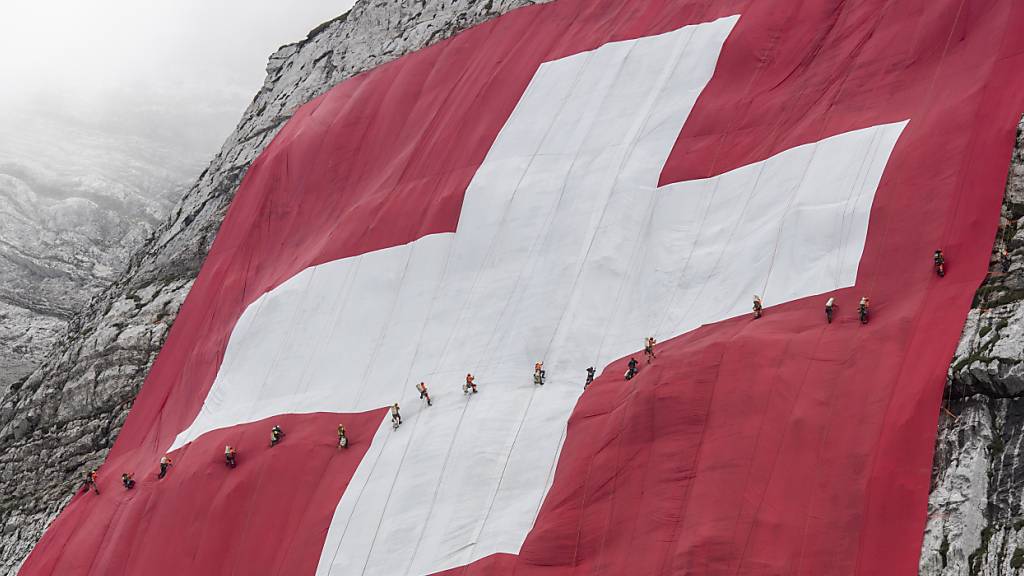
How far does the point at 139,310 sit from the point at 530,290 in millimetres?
24094

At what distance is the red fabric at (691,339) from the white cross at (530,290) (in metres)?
0.96

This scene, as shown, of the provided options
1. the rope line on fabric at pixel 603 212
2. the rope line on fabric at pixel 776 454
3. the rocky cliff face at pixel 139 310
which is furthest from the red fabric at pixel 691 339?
the rope line on fabric at pixel 603 212

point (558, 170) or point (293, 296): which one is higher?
point (558, 170)

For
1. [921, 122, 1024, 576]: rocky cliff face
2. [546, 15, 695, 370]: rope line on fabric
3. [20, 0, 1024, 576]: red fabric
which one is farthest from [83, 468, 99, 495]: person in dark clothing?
[921, 122, 1024, 576]: rocky cliff face

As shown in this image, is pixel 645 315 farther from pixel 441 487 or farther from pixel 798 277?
pixel 441 487

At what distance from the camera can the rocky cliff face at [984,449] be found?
82.2 ft

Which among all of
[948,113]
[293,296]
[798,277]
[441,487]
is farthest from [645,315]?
[293,296]

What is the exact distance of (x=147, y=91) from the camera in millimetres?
173875

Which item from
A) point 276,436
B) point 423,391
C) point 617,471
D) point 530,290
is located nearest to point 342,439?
point 276,436

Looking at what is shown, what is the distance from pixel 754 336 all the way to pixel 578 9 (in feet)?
84.1

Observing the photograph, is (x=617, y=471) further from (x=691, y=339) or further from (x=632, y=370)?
(x=691, y=339)

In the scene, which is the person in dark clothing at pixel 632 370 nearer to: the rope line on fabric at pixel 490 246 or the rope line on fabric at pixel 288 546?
the rope line on fabric at pixel 490 246

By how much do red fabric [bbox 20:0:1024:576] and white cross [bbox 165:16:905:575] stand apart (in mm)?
960

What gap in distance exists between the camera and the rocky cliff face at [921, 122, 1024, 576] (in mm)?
25062
